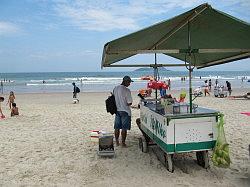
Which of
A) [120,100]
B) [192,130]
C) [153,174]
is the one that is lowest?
[153,174]

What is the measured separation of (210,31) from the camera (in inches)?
220

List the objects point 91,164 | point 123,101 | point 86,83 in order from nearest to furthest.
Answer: point 91,164, point 123,101, point 86,83

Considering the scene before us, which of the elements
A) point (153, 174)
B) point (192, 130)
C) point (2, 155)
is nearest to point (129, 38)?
point (192, 130)

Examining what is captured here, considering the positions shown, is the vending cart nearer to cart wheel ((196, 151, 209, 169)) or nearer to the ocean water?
cart wheel ((196, 151, 209, 169))

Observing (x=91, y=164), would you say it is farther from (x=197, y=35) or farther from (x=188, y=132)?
(x=197, y=35)

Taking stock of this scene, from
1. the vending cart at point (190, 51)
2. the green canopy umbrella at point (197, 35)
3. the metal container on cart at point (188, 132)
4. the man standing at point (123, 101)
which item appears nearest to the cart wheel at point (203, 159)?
the vending cart at point (190, 51)

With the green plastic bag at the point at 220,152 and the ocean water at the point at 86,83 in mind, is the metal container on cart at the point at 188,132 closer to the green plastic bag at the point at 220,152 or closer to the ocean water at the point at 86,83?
the green plastic bag at the point at 220,152

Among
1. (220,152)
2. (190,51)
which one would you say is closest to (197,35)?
(190,51)

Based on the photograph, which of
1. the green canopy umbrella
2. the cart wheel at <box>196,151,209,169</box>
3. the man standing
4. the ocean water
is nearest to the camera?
→ the green canopy umbrella

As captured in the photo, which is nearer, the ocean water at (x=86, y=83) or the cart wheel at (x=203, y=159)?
the cart wheel at (x=203, y=159)

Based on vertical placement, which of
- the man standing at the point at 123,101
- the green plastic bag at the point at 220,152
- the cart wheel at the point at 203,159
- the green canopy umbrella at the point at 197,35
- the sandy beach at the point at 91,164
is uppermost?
the green canopy umbrella at the point at 197,35

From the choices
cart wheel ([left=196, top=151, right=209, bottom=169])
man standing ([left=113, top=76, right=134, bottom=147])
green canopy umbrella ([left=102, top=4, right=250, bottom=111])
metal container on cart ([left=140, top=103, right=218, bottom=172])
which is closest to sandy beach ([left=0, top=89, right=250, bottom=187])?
cart wheel ([left=196, top=151, right=209, bottom=169])

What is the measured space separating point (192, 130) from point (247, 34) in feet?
6.14

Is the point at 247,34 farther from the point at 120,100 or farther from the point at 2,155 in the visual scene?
the point at 2,155
